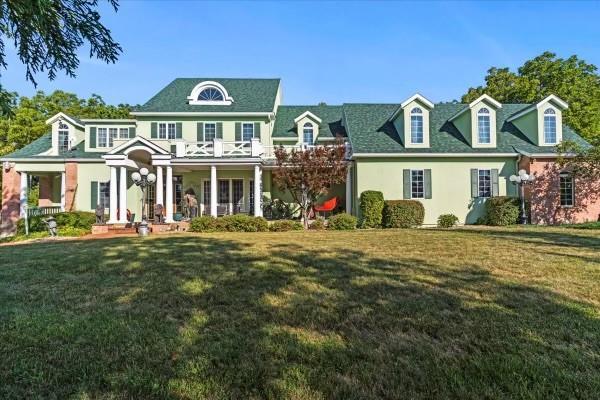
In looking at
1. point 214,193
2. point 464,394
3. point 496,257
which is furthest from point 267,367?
point 214,193

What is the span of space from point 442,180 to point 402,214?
324cm

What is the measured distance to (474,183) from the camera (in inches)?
739

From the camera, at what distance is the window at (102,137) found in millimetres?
21359

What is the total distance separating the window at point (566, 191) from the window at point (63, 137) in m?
26.2

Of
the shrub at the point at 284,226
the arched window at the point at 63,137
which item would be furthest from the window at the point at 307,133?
the arched window at the point at 63,137

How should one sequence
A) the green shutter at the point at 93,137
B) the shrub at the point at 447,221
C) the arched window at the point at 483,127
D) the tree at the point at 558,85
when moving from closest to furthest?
the shrub at the point at 447,221, the arched window at the point at 483,127, the green shutter at the point at 93,137, the tree at the point at 558,85

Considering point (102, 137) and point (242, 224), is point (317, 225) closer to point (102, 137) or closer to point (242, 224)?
point (242, 224)

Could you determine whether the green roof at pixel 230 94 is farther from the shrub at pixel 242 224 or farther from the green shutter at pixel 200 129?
the shrub at pixel 242 224

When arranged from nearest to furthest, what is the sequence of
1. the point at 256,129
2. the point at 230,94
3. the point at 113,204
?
the point at 113,204 < the point at 256,129 < the point at 230,94

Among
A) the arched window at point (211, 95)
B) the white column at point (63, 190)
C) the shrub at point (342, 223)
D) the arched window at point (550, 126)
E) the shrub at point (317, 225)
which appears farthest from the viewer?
the arched window at point (211, 95)

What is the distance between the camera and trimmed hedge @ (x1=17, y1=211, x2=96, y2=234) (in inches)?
693

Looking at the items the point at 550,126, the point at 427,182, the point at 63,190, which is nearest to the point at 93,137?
the point at 63,190

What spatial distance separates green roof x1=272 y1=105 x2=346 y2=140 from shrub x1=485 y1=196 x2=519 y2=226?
28.6 ft

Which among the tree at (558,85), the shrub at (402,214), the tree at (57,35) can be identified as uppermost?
the tree at (558,85)
